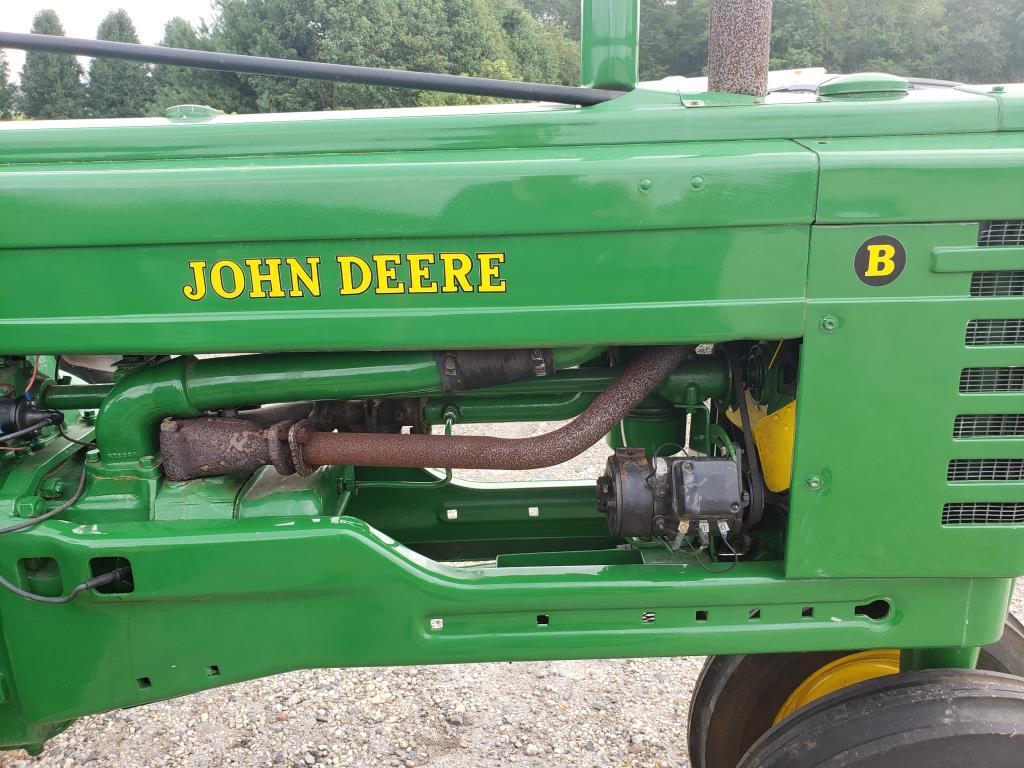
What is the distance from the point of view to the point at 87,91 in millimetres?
26797

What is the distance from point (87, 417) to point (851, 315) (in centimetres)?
200

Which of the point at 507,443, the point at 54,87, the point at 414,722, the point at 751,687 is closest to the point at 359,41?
the point at 54,87

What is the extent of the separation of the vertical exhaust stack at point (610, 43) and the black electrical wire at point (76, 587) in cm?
138

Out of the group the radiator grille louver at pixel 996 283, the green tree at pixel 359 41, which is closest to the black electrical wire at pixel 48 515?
the radiator grille louver at pixel 996 283

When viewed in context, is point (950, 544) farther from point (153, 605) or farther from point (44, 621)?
point (44, 621)

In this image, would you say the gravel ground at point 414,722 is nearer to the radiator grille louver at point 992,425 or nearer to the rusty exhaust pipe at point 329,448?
the rusty exhaust pipe at point 329,448

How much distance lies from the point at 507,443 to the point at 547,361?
8.2 inches

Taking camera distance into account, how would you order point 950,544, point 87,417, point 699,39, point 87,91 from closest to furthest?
point 950,544 < point 87,417 < point 699,39 < point 87,91

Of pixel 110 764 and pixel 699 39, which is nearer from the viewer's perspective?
pixel 110 764

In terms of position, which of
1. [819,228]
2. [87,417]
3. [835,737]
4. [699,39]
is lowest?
[835,737]

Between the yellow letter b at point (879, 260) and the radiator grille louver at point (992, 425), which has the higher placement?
the yellow letter b at point (879, 260)

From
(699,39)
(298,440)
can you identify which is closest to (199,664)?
(298,440)

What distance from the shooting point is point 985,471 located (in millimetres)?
1485

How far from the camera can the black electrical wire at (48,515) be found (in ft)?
5.10
